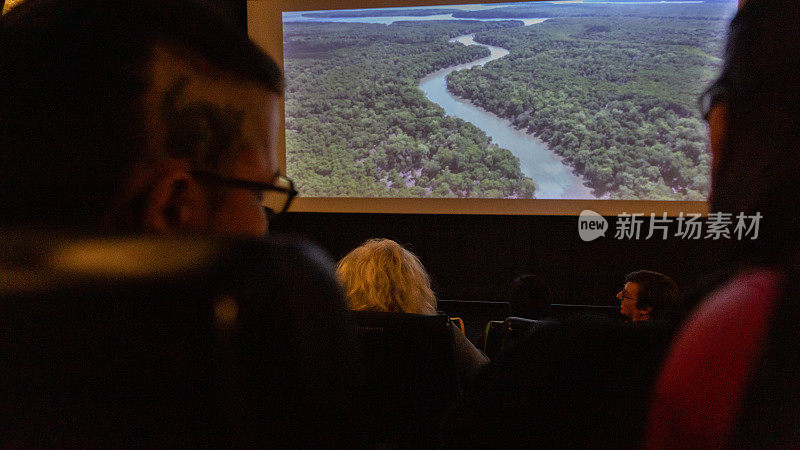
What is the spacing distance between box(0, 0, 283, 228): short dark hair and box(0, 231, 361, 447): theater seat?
0.06 metres

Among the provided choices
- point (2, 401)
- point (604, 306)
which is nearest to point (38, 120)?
point (2, 401)

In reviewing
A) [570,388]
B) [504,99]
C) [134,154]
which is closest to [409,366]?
[570,388]

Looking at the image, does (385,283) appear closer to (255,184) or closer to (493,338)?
(493,338)

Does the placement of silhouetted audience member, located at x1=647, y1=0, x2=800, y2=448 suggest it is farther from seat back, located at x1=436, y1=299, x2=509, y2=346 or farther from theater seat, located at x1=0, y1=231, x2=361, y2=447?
seat back, located at x1=436, y1=299, x2=509, y2=346

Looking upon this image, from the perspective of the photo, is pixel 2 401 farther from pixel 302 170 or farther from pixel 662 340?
pixel 302 170

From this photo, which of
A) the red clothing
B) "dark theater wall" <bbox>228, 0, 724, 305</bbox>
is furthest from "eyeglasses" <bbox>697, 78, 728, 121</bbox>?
"dark theater wall" <bbox>228, 0, 724, 305</bbox>

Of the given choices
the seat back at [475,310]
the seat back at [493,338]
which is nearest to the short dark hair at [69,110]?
the seat back at [493,338]

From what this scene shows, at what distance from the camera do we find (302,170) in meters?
4.80

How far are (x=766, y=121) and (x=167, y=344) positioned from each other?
552 millimetres

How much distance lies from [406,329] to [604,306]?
12.8 feet

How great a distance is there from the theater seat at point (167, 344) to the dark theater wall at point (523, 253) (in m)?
4.79

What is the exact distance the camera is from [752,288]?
0.44 meters

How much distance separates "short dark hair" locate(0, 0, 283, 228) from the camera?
37 centimetres

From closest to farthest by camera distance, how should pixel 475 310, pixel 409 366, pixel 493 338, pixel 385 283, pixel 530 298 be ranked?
pixel 409 366
pixel 385 283
pixel 493 338
pixel 530 298
pixel 475 310
